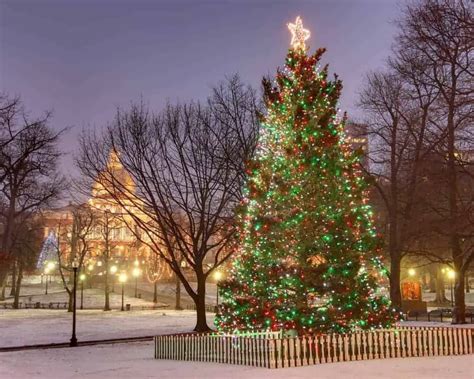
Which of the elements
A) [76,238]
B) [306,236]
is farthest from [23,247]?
[306,236]

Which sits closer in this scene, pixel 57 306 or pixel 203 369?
pixel 203 369

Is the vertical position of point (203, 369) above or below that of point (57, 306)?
below

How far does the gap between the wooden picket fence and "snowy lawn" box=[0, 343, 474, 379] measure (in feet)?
1.62

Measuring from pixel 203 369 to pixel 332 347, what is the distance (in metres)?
3.63

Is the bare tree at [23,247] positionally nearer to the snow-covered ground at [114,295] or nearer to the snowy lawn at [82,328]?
the snowy lawn at [82,328]

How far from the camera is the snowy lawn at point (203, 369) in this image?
13.4 m

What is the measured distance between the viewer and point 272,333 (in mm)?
17766

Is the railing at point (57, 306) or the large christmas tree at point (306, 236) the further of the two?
the railing at point (57, 306)

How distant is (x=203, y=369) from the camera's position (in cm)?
1571

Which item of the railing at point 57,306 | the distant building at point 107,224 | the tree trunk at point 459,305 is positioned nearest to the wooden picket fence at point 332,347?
the tree trunk at point 459,305

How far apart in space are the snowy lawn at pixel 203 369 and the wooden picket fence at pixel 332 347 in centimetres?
49

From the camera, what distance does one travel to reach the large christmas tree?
55.6 ft

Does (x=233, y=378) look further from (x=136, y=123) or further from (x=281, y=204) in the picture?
(x=136, y=123)

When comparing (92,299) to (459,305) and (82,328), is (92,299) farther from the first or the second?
(459,305)
